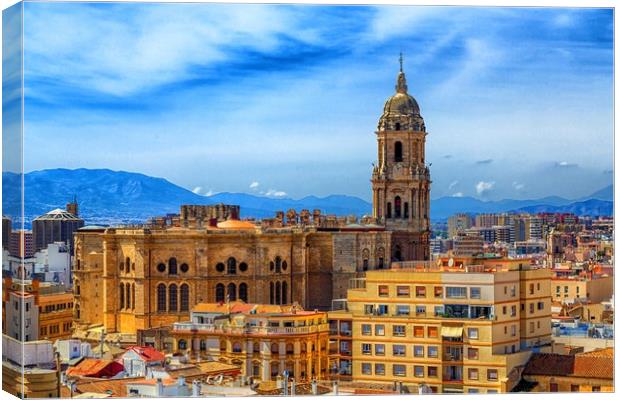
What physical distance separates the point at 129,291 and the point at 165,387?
604 inches

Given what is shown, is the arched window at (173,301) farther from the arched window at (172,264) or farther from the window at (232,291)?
the window at (232,291)

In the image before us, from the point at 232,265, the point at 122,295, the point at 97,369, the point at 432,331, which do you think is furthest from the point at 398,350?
the point at 122,295

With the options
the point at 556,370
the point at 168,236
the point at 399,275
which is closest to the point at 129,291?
the point at 168,236

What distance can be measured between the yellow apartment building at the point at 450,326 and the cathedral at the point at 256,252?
10.9 meters

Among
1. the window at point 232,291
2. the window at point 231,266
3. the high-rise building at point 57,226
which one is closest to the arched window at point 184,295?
the window at point 232,291

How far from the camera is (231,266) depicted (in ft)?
152

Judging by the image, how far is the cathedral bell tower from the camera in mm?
52812

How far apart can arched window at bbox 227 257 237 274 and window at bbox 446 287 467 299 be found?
13.0 meters

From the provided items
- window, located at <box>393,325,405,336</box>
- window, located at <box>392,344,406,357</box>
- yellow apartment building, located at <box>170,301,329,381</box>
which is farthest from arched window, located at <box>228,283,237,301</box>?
window, located at <box>392,344,406,357</box>

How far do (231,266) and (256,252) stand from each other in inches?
31.3

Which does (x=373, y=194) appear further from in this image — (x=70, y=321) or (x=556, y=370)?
(x=556, y=370)

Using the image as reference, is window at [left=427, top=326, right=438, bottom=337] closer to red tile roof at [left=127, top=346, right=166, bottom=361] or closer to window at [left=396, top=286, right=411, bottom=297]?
window at [left=396, top=286, right=411, bottom=297]

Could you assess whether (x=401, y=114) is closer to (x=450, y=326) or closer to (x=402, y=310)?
(x=402, y=310)

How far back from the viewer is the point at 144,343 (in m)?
42.6
